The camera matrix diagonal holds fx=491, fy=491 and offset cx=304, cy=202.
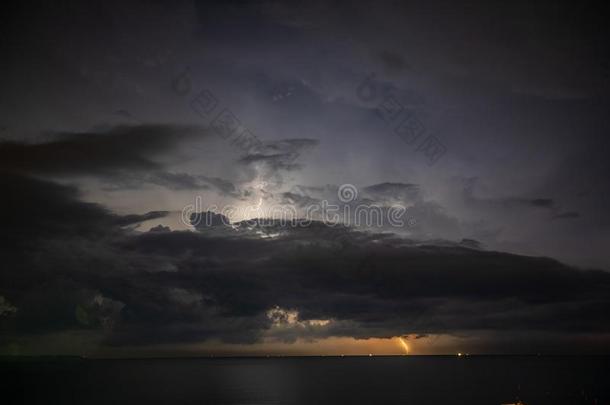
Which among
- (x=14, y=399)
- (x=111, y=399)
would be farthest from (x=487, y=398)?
(x=14, y=399)

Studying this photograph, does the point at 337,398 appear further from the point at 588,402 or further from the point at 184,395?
the point at 588,402

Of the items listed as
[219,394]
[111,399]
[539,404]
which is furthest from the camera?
[219,394]

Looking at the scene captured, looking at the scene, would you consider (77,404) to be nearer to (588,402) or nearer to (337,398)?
(337,398)

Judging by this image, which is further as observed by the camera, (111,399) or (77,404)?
(111,399)

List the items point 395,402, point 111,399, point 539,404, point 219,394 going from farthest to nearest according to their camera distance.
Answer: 1. point 219,394
2. point 111,399
3. point 395,402
4. point 539,404

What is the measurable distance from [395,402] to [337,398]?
2210 cm

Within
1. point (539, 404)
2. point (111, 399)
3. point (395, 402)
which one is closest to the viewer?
point (539, 404)

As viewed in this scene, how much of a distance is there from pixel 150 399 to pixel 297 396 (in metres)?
52.3

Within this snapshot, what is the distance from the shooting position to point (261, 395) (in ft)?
615

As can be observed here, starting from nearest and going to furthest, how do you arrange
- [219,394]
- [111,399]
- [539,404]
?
[539,404] < [111,399] < [219,394]

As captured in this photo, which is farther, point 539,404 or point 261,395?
point 261,395

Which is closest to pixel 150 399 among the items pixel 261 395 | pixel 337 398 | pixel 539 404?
pixel 261 395

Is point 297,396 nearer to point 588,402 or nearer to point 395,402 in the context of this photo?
point 395,402

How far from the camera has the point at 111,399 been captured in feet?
556
